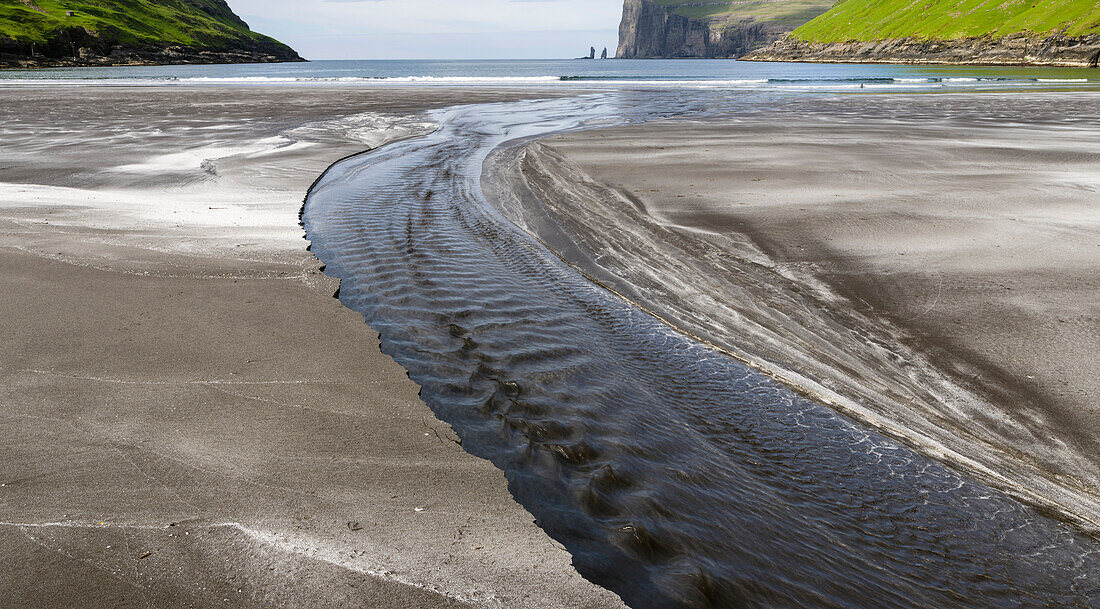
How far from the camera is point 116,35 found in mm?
109375

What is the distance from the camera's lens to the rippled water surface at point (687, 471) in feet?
9.89

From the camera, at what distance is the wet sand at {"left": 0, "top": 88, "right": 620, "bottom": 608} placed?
2.72 meters

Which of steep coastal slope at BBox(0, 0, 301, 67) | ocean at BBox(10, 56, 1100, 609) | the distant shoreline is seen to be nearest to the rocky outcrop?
ocean at BBox(10, 56, 1100, 609)

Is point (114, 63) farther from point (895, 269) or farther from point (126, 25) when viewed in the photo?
point (895, 269)

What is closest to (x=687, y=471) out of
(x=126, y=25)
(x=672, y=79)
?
(x=672, y=79)

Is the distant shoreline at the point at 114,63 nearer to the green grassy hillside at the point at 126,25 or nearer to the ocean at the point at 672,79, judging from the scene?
the green grassy hillside at the point at 126,25

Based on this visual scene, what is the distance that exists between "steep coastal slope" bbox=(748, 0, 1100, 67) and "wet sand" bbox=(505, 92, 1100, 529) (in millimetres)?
84143

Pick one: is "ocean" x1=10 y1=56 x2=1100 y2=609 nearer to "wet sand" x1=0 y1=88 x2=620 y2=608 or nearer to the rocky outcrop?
"wet sand" x1=0 y1=88 x2=620 y2=608

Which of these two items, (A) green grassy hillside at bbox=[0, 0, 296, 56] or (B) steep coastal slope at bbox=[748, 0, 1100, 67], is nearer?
(B) steep coastal slope at bbox=[748, 0, 1100, 67]

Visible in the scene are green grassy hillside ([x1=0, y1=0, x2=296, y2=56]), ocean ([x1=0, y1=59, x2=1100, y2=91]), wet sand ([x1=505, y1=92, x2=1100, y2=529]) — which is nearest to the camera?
wet sand ([x1=505, y1=92, x2=1100, y2=529])

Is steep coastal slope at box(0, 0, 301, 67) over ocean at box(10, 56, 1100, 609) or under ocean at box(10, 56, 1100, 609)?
over

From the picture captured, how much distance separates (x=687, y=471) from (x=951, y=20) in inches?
5013

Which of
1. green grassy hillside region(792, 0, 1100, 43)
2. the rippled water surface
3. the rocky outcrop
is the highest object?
green grassy hillside region(792, 0, 1100, 43)

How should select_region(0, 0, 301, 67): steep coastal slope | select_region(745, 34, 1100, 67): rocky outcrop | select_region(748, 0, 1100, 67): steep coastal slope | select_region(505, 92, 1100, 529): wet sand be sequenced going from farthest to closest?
1. select_region(0, 0, 301, 67): steep coastal slope
2. select_region(748, 0, 1100, 67): steep coastal slope
3. select_region(745, 34, 1100, 67): rocky outcrop
4. select_region(505, 92, 1100, 529): wet sand
